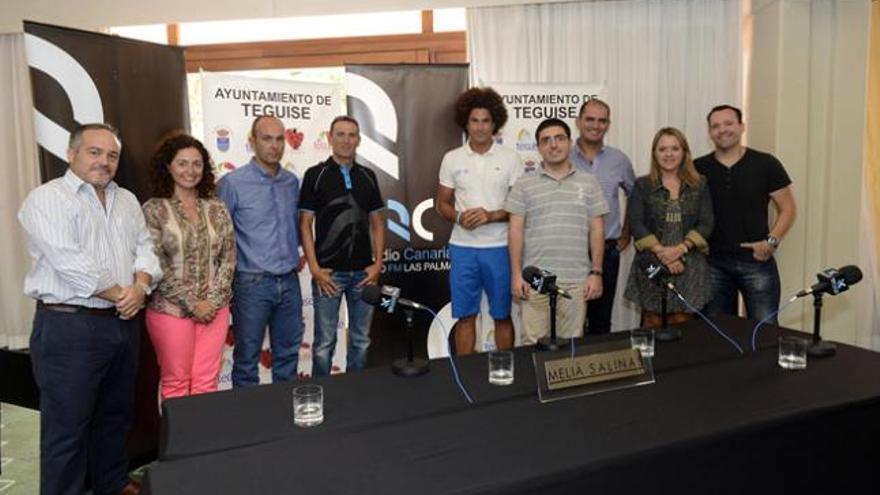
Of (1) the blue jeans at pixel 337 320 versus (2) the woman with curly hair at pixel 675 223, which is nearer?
(2) the woman with curly hair at pixel 675 223

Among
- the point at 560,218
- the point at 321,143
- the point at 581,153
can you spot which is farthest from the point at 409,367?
the point at 321,143

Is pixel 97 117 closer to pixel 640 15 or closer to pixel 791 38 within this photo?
pixel 640 15

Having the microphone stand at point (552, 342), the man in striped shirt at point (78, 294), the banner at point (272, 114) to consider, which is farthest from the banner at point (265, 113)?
the microphone stand at point (552, 342)

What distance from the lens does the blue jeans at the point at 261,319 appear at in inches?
121

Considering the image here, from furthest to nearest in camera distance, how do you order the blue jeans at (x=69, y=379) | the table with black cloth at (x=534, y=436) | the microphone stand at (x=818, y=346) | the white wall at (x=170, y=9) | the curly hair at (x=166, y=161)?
the white wall at (x=170, y=9)
the curly hair at (x=166, y=161)
the blue jeans at (x=69, y=379)
the microphone stand at (x=818, y=346)
the table with black cloth at (x=534, y=436)

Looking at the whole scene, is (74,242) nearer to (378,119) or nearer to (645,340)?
(645,340)

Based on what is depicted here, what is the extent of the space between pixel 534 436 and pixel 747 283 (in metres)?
2.16

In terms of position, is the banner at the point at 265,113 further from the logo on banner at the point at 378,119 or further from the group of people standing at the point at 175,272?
the group of people standing at the point at 175,272

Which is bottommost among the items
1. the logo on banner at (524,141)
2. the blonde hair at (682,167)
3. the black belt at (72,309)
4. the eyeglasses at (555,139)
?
the black belt at (72,309)

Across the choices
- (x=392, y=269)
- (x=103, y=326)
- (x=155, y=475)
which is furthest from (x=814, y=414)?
(x=392, y=269)

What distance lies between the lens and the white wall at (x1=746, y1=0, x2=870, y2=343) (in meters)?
3.76

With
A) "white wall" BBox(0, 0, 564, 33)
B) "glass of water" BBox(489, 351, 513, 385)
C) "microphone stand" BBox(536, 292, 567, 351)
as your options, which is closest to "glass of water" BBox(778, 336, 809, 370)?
"microphone stand" BBox(536, 292, 567, 351)

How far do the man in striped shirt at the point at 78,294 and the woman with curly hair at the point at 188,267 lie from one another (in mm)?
283

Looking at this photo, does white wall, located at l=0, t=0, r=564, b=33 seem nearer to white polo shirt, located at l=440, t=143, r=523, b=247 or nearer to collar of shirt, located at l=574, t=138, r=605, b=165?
collar of shirt, located at l=574, t=138, r=605, b=165
